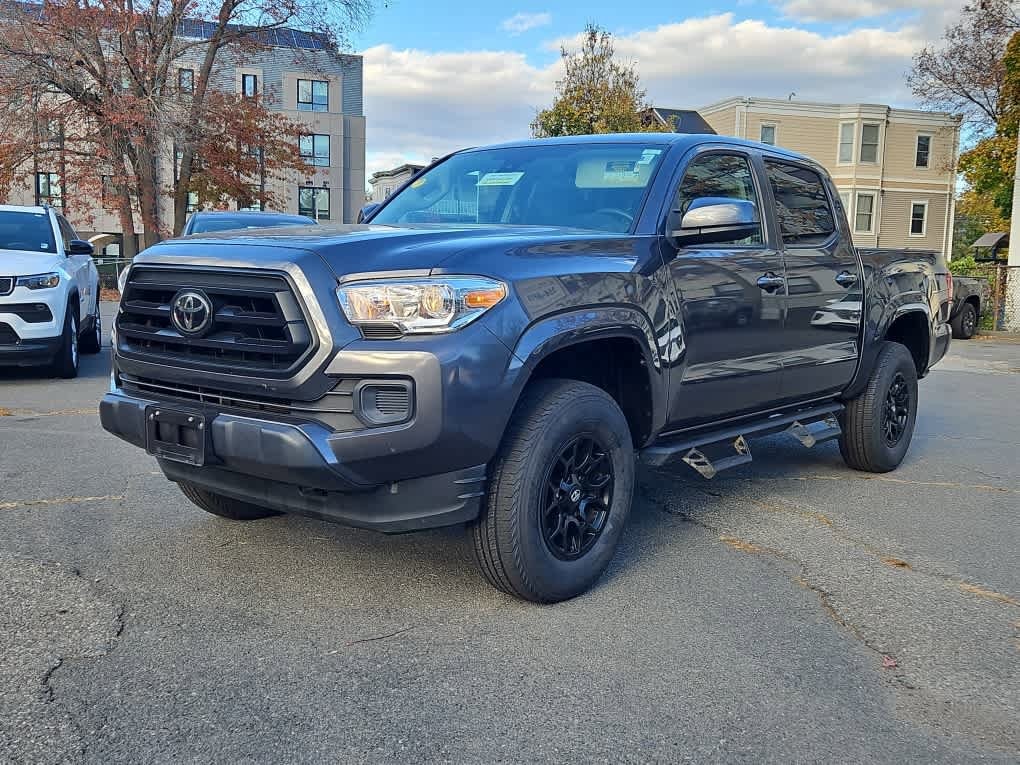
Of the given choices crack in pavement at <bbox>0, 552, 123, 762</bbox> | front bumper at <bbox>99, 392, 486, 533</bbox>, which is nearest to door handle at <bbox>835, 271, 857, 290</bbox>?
front bumper at <bbox>99, 392, 486, 533</bbox>

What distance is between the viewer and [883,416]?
19.5 feet

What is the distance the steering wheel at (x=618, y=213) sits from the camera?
4168mm

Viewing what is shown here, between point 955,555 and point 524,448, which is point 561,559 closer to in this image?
point 524,448

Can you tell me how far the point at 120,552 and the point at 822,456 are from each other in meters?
4.57

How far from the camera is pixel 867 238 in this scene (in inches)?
1730

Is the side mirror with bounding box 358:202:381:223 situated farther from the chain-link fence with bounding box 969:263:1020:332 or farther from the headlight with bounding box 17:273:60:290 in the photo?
the chain-link fence with bounding box 969:263:1020:332

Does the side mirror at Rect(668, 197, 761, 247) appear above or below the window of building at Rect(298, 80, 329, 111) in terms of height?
below

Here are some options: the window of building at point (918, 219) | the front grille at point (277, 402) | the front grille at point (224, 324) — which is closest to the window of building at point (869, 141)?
the window of building at point (918, 219)

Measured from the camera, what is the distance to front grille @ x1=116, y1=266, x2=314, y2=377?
10.4 ft

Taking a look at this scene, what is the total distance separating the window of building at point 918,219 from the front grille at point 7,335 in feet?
141

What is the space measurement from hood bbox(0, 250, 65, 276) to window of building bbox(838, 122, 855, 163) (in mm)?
39774

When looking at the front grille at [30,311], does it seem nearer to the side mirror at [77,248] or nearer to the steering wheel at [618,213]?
the side mirror at [77,248]

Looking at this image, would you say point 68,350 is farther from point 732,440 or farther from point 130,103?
point 130,103

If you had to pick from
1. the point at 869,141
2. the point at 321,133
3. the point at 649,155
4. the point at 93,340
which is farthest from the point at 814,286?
the point at 321,133
